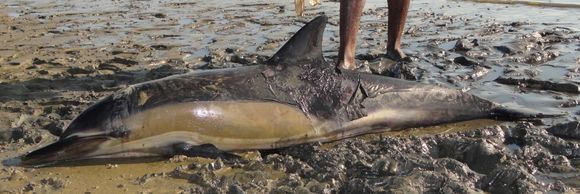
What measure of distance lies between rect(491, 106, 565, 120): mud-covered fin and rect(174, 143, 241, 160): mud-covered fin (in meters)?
1.83

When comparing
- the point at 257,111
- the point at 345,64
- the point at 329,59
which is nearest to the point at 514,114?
the point at 345,64

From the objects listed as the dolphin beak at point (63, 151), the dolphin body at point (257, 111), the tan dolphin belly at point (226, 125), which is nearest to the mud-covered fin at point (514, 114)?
the dolphin body at point (257, 111)

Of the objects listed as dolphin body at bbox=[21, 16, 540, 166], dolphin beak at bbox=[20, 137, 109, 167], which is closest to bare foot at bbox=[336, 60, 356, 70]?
dolphin body at bbox=[21, 16, 540, 166]

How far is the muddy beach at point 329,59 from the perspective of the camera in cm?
289

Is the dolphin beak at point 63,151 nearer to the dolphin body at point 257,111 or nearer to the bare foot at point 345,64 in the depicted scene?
the dolphin body at point 257,111

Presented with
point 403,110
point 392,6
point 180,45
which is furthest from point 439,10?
point 403,110

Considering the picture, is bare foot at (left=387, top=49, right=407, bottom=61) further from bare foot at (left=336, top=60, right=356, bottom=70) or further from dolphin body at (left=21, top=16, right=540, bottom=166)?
dolphin body at (left=21, top=16, right=540, bottom=166)

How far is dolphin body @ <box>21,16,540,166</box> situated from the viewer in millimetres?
3074

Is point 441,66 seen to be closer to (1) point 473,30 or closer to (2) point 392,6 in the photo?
(2) point 392,6

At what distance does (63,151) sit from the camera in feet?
9.83

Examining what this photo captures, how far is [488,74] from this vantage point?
16.6 ft

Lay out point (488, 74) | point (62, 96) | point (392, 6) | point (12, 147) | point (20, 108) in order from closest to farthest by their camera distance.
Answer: point (12, 147) → point (20, 108) → point (62, 96) → point (488, 74) → point (392, 6)

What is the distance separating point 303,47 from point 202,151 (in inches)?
35.7

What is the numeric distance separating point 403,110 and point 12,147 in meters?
2.36
